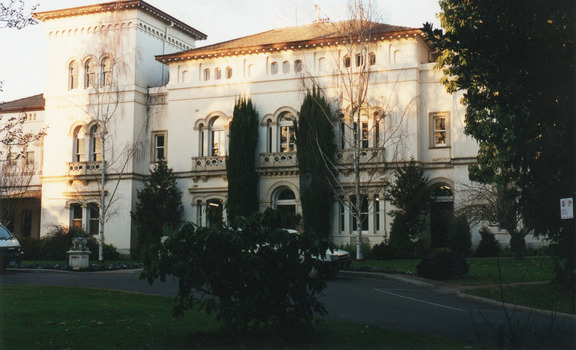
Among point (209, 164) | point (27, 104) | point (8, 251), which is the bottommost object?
point (8, 251)

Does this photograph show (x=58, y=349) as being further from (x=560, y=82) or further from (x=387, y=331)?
(x=560, y=82)

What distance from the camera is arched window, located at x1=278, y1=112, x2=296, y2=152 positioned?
3928 cm

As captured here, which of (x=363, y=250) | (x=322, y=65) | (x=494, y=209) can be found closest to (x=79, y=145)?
(x=322, y=65)

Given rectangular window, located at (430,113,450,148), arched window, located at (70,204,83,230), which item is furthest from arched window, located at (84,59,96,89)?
rectangular window, located at (430,113,450,148)

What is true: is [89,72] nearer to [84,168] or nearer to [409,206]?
[84,168]

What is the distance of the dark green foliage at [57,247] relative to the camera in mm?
38688

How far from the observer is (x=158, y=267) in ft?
34.1

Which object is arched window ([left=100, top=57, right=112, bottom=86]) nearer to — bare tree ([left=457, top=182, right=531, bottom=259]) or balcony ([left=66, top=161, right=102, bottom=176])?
balcony ([left=66, top=161, right=102, bottom=176])

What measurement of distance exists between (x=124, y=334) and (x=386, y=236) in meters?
26.3

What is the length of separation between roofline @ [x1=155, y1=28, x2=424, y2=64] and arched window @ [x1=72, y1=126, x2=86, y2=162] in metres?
6.79

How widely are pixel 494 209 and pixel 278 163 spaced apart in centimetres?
1266

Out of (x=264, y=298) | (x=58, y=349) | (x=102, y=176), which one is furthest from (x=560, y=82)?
(x=102, y=176)

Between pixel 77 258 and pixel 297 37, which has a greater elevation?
pixel 297 37

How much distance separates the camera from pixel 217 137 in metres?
40.9
